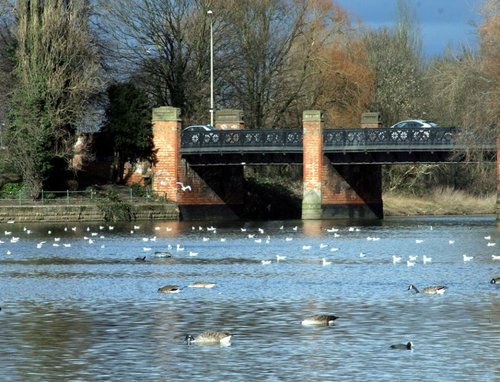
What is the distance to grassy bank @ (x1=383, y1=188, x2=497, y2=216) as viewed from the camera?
89.5m

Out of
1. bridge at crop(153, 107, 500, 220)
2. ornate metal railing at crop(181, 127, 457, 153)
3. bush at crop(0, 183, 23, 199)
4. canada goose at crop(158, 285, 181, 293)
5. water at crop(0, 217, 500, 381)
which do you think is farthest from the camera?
bridge at crop(153, 107, 500, 220)

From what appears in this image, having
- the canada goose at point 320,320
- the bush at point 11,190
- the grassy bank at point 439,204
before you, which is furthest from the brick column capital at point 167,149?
the canada goose at point 320,320

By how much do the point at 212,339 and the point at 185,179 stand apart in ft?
190

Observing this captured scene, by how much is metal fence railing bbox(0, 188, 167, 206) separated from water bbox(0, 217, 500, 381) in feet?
74.1

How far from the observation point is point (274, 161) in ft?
260

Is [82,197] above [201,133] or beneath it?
beneath

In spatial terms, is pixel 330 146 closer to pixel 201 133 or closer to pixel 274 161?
pixel 274 161

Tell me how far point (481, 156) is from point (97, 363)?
46169mm

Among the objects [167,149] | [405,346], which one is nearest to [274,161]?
[167,149]

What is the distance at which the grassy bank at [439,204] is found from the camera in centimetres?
8950

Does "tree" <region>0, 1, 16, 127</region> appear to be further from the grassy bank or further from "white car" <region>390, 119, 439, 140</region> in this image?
the grassy bank

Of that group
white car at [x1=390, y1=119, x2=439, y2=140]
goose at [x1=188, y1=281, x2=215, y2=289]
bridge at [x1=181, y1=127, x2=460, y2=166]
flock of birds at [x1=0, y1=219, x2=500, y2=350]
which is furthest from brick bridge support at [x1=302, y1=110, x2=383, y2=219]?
goose at [x1=188, y1=281, x2=215, y2=289]

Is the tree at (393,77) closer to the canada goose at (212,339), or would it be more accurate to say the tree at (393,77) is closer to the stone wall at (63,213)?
the stone wall at (63,213)

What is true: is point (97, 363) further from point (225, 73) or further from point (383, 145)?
point (225, 73)
